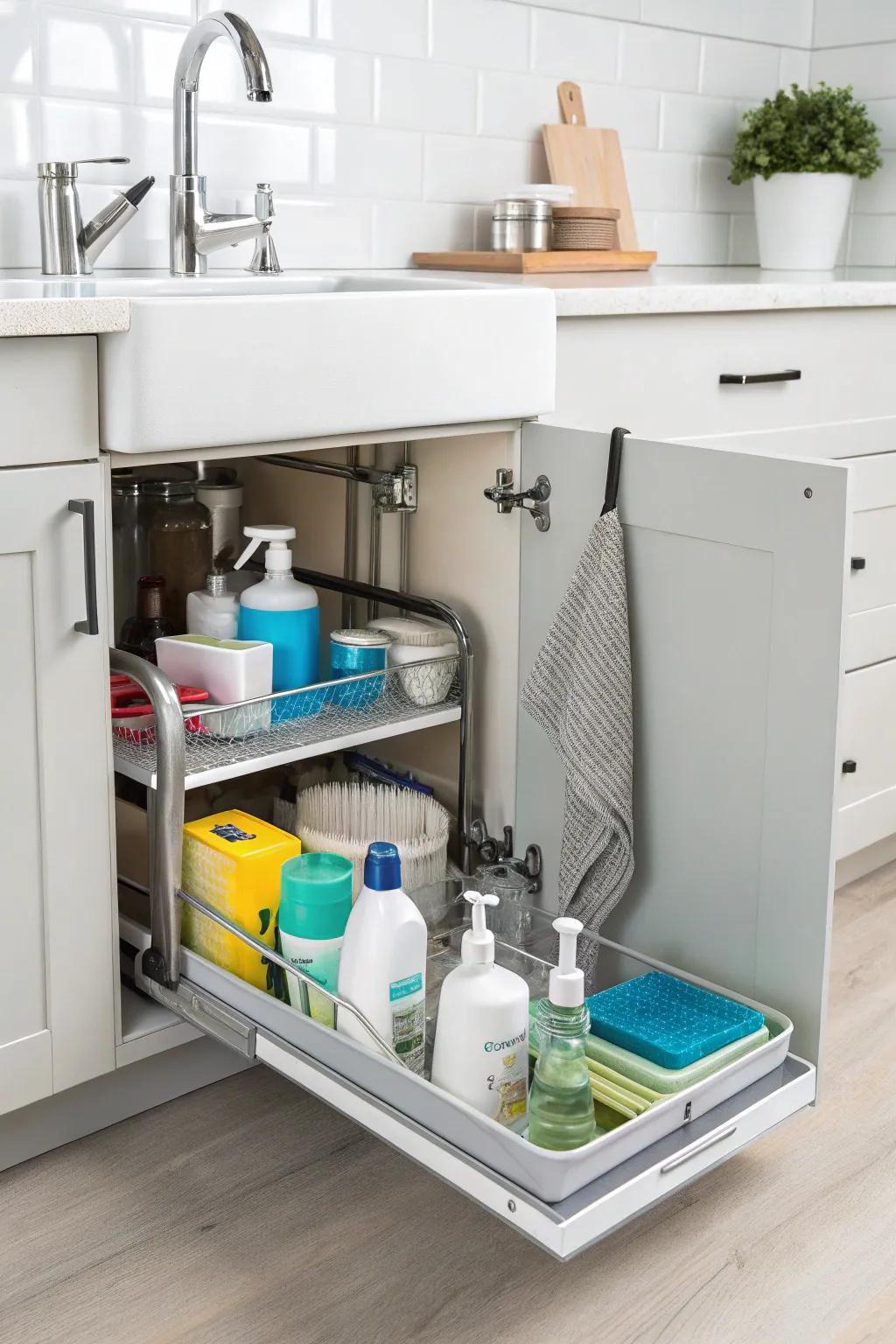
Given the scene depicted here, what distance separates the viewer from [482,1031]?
1209mm

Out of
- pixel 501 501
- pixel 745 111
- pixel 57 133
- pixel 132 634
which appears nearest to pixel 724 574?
pixel 501 501

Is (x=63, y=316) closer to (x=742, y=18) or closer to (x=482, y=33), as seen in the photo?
(x=482, y=33)

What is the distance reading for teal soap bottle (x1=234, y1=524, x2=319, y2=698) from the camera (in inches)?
66.8

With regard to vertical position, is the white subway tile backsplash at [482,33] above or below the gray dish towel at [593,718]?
above

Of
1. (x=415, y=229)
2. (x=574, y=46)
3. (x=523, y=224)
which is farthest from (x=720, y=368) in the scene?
(x=574, y=46)

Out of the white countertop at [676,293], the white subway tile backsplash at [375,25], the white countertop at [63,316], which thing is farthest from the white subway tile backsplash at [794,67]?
the white countertop at [63,316]

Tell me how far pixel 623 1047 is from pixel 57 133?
138 cm

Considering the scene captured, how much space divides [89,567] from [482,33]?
1439 millimetres

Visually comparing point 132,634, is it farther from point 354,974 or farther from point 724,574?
point 724,574

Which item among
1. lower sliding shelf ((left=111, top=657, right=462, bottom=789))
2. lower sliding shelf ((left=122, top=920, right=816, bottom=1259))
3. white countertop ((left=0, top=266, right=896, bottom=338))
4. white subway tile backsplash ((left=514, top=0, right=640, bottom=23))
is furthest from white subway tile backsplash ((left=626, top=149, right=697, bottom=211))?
lower sliding shelf ((left=122, top=920, right=816, bottom=1259))

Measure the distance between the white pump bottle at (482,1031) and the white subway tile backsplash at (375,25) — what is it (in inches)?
58.5

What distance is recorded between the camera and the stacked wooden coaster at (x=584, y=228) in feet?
7.11

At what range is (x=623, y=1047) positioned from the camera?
1.32 m

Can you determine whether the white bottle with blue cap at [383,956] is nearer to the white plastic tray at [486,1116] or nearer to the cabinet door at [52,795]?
the white plastic tray at [486,1116]
